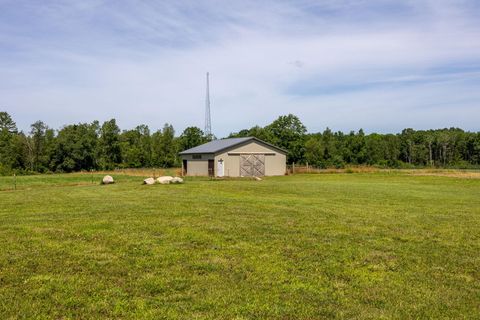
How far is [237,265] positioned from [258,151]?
3726 centimetres

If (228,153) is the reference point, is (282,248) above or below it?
below

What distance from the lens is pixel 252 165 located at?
44.4 metres

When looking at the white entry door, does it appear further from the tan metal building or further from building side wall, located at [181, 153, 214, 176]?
building side wall, located at [181, 153, 214, 176]

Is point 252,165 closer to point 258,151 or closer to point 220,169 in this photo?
point 258,151

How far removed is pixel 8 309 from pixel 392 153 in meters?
107

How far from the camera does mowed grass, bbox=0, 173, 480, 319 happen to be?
19.1 feet

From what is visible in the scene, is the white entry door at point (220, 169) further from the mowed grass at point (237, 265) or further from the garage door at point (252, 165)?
the mowed grass at point (237, 265)

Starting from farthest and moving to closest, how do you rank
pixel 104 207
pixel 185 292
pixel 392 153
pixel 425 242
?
pixel 392 153 < pixel 104 207 < pixel 425 242 < pixel 185 292

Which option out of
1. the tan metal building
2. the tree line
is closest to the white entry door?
the tan metal building

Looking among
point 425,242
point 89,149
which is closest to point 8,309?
point 425,242

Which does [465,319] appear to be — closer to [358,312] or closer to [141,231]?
[358,312]

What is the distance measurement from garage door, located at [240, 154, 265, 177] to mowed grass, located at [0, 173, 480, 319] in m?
29.9

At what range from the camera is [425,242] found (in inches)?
388

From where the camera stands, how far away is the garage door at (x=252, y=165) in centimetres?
4384
